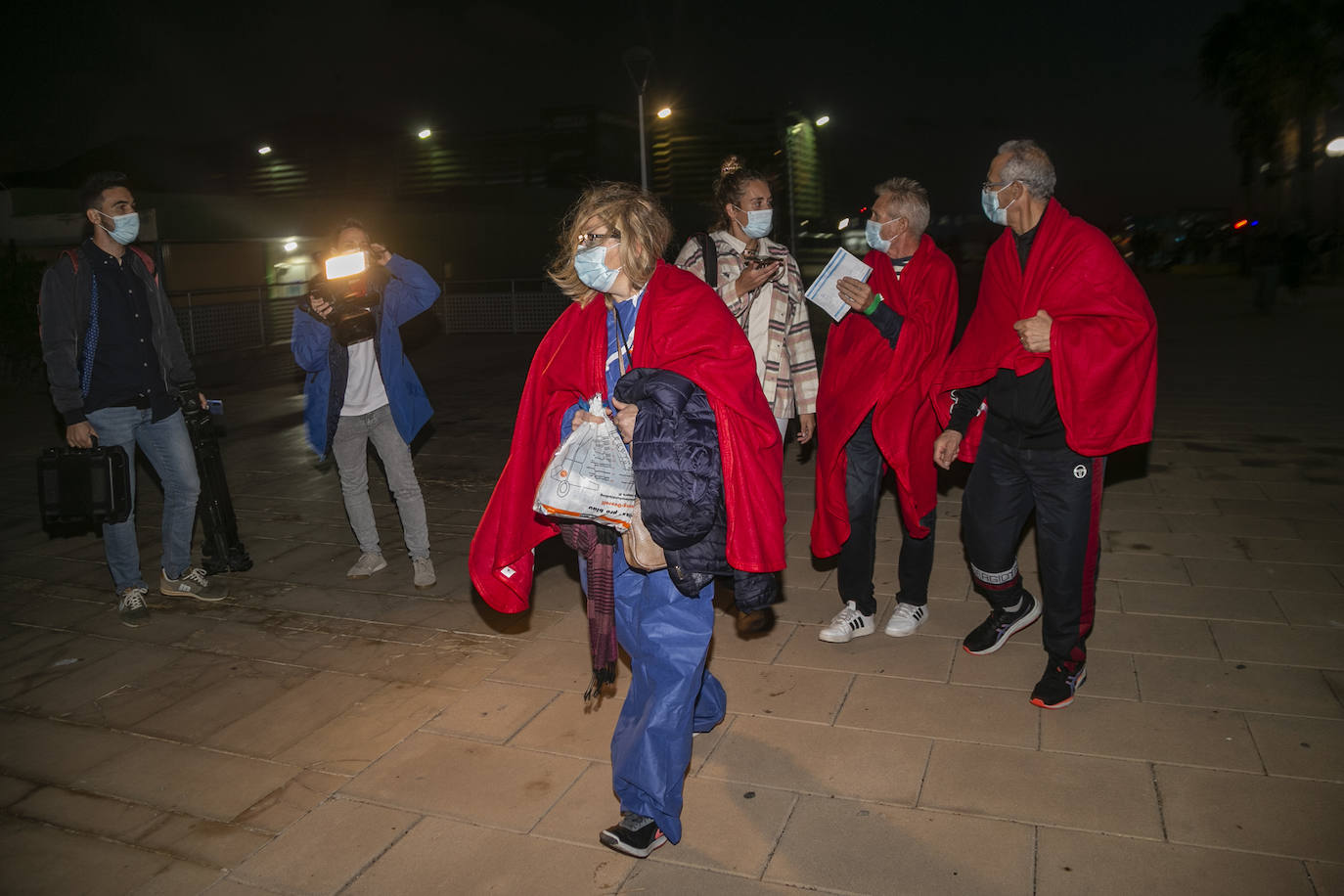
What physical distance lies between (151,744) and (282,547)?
2.66m

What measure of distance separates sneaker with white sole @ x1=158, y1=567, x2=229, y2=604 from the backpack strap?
10.7 feet

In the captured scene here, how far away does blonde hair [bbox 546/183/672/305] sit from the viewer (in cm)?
294

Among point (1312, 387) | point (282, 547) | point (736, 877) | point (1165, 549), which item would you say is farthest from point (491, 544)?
point (1312, 387)

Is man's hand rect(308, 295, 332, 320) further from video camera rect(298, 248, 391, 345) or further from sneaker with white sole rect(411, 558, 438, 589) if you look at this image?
sneaker with white sole rect(411, 558, 438, 589)

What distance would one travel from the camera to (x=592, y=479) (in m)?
2.77

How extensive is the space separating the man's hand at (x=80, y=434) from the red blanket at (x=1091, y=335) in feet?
14.2

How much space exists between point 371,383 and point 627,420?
9.99ft

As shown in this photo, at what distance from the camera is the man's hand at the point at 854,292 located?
13.4ft

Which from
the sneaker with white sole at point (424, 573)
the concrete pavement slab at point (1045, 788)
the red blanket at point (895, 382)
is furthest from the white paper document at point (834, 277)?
the sneaker with white sole at point (424, 573)

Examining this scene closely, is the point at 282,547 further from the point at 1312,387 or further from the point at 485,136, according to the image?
the point at 485,136

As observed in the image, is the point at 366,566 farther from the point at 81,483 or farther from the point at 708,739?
the point at 708,739

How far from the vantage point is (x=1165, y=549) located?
5828 mm

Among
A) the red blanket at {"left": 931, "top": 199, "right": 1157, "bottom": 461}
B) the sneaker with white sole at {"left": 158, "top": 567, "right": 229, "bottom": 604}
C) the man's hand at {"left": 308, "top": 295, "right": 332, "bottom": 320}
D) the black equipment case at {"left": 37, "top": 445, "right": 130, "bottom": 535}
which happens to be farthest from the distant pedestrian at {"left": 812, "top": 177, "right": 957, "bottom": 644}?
the black equipment case at {"left": 37, "top": 445, "right": 130, "bottom": 535}

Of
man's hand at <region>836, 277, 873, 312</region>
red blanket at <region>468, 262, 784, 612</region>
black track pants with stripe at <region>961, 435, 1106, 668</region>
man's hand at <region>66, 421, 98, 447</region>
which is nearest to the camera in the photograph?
red blanket at <region>468, 262, 784, 612</region>
